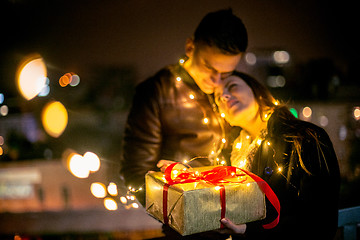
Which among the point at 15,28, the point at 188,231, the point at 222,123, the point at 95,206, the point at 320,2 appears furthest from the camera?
the point at 95,206

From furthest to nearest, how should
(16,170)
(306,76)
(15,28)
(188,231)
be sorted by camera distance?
(306,76)
(16,170)
(15,28)
(188,231)

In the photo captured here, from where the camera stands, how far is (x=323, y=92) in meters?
22.3

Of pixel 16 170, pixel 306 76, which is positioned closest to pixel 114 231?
pixel 16 170

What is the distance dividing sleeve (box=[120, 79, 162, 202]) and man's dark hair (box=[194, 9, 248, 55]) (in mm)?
616

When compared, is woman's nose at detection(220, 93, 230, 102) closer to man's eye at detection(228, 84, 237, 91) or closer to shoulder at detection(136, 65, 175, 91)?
man's eye at detection(228, 84, 237, 91)

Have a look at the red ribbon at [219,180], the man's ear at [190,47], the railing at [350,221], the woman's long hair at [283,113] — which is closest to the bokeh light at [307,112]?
the railing at [350,221]

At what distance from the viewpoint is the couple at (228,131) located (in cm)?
166

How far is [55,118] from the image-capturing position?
83.7 feet

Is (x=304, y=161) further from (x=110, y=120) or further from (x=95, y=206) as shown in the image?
(x=110, y=120)

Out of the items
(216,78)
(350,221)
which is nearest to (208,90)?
(216,78)

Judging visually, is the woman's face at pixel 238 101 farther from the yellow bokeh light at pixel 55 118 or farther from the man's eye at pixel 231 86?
the yellow bokeh light at pixel 55 118

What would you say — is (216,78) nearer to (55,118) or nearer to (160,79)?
(160,79)

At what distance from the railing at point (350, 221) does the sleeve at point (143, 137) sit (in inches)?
61.7

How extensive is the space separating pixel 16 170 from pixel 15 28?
1295 centimetres
